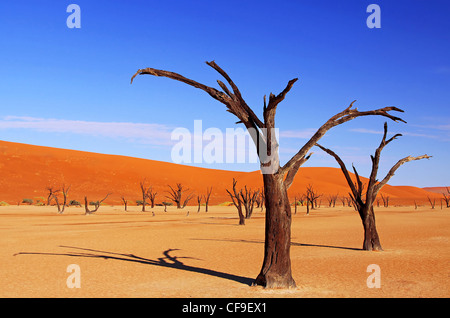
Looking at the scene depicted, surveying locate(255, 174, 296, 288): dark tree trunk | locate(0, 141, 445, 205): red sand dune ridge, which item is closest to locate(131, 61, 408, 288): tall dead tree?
locate(255, 174, 296, 288): dark tree trunk

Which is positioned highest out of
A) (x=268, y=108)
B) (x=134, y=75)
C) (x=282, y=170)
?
(x=134, y=75)

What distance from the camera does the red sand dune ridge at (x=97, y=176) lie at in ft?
248

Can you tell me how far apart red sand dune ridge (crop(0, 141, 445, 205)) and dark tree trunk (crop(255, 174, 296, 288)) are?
6234cm

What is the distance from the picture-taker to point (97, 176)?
90188 millimetres

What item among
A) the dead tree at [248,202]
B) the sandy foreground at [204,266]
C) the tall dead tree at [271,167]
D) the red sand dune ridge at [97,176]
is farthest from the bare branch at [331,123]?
the red sand dune ridge at [97,176]

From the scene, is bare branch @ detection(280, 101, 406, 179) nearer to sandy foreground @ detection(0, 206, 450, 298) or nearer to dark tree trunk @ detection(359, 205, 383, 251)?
sandy foreground @ detection(0, 206, 450, 298)

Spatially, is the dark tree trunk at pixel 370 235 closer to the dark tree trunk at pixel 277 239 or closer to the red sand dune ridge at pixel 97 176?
the dark tree trunk at pixel 277 239

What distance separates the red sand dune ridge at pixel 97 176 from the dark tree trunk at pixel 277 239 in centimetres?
6234

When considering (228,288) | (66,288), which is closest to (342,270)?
(228,288)

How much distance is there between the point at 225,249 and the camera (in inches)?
638
